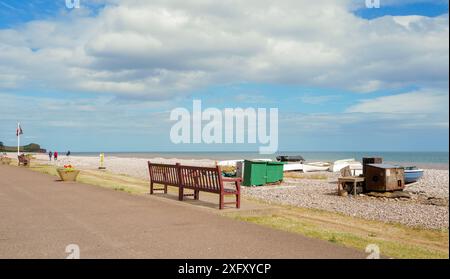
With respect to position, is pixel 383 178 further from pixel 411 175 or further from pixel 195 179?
pixel 195 179

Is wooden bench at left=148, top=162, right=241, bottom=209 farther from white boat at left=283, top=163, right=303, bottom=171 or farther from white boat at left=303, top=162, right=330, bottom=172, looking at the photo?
white boat at left=303, top=162, right=330, bottom=172

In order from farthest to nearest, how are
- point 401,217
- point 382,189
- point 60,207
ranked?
point 382,189
point 401,217
point 60,207

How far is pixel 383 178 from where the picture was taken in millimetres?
18719

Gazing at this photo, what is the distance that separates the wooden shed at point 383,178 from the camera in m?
18.7

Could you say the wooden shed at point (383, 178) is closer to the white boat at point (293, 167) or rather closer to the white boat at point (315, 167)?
the white boat at point (293, 167)

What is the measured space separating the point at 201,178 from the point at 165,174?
87.5 inches

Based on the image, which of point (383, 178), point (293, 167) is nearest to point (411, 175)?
point (383, 178)

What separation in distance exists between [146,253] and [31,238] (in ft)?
7.32
